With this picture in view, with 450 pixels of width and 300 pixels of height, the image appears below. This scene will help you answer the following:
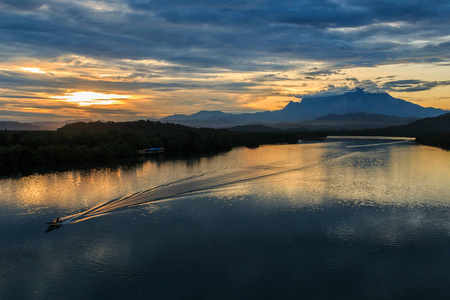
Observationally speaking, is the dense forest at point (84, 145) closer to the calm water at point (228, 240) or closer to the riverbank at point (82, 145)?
the riverbank at point (82, 145)

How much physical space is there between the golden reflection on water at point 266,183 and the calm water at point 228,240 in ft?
0.86

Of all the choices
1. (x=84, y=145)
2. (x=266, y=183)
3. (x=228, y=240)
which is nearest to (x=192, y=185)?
(x=266, y=183)

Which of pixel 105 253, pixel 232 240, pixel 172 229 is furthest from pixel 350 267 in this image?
pixel 105 253

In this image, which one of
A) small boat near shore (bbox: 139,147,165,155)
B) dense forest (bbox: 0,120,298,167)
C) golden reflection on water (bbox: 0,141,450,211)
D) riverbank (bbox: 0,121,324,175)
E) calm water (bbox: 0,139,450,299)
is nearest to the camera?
calm water (bbox: 0,139,450,299)

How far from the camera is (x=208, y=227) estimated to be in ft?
78.3

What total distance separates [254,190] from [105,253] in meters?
18.9

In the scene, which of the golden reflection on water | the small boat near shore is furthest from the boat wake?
the small boat near shore

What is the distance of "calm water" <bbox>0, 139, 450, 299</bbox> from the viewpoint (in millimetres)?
16031

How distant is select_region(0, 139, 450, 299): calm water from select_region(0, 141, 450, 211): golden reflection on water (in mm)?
264

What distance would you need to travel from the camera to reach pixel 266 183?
39188 mm

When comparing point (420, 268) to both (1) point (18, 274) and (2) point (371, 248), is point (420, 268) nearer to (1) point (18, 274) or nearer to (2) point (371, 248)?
(2) point (371, 248)

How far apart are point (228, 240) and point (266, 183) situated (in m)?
18.4

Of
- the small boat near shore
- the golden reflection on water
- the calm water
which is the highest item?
the small boat near shore

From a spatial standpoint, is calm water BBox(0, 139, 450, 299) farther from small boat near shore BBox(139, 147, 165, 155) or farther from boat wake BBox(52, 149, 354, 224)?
small boat near shore BBox(139, 147, 165, 155)
